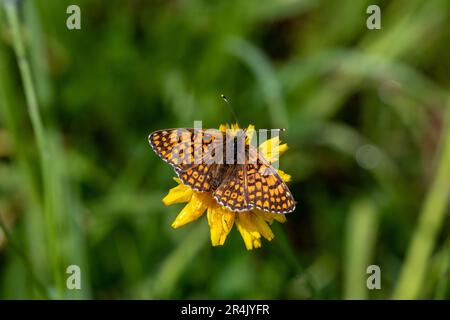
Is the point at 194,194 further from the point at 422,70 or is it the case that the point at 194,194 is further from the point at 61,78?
the point at 422,70

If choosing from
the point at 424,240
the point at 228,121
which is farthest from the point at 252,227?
the point at 228,121

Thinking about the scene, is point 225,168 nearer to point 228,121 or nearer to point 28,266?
point 28,266

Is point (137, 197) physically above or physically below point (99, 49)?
below

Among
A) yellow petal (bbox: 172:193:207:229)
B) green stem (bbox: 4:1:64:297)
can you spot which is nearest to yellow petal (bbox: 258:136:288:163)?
yellow petal (bbox: 172:193:207:229)

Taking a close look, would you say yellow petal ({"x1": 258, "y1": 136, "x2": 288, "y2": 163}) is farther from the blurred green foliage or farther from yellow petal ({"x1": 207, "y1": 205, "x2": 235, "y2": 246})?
the blurred green foliage

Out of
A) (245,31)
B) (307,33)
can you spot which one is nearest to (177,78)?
(245,31)
